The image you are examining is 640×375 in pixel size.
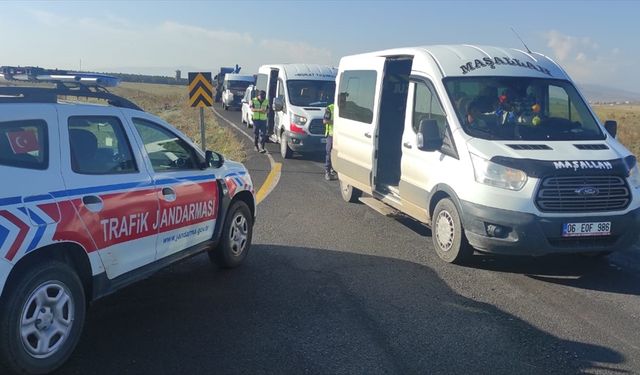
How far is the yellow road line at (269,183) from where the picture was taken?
391 inches

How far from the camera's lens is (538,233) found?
5.51 meters

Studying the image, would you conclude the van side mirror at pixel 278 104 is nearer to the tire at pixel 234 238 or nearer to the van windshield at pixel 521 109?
the van windshield at pixel 521 109

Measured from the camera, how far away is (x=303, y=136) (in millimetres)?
14602

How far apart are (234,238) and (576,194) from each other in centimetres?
338

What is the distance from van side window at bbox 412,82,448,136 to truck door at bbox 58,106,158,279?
351 cm

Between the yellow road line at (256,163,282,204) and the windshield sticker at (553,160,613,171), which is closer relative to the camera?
the windshield sticker at (553,160,613,171)

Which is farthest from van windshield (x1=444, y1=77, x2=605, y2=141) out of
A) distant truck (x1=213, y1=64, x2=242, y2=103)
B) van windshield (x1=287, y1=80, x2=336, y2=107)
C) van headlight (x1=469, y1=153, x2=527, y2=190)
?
distant truck (x1=213, y1=64, x2=242, y2=103)

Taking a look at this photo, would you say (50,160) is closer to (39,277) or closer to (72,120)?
(72,120)

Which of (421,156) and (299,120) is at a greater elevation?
(299,120)

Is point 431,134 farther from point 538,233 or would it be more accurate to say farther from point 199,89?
point 199,89

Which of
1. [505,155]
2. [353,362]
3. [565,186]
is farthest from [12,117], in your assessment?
[565,186]

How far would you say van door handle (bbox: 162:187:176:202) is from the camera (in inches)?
186

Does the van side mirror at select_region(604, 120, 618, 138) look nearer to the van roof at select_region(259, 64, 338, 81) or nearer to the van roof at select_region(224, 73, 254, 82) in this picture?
the van roof at select_region(259, 64, 338, 81)

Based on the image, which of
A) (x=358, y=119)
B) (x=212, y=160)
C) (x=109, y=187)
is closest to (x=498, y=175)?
(x=212, y=160)
